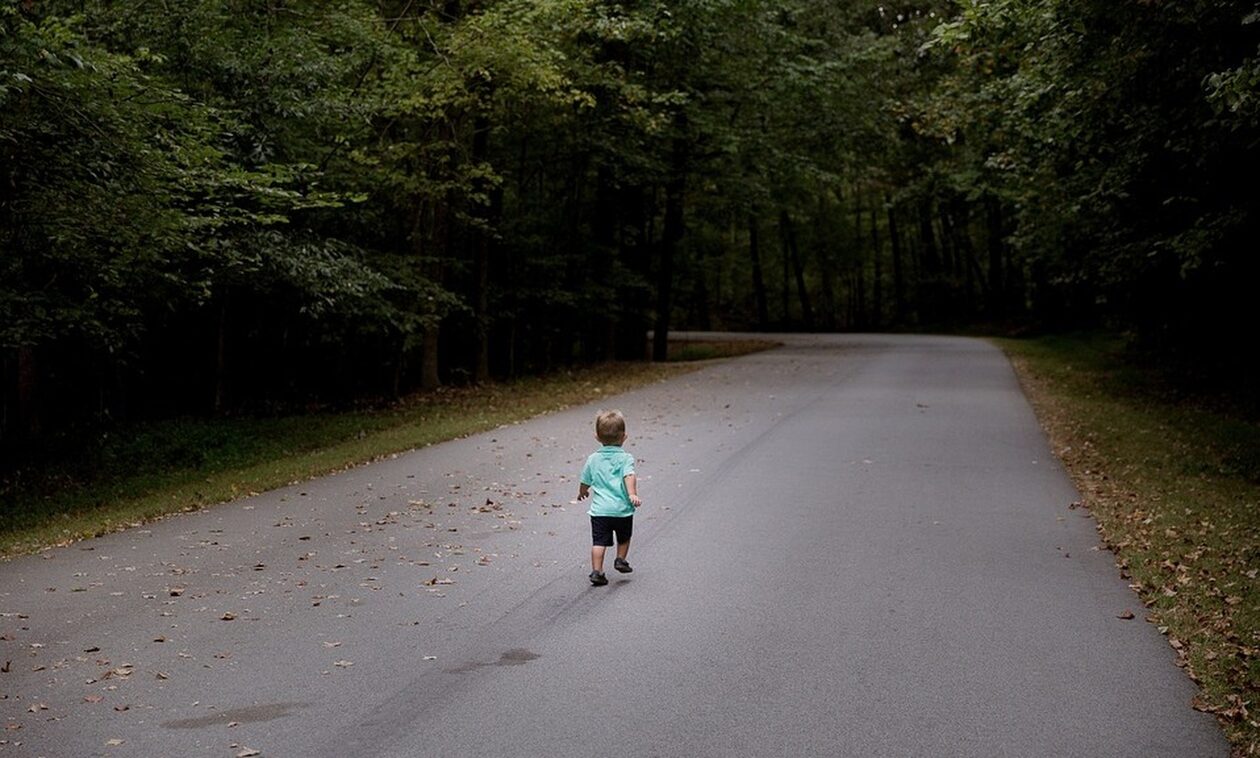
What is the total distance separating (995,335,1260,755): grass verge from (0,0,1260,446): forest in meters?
2.66

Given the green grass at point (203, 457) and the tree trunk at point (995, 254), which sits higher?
the tree trunk at point (995, 254)

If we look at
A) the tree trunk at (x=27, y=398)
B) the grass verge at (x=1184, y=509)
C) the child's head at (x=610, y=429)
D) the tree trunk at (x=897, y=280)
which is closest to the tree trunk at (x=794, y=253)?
the tree trunk at (x=897, y=280)

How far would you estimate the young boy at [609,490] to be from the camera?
752 centimetres

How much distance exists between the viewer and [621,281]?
1099 inches

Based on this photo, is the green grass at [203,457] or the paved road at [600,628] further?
the green grass at [203,457]

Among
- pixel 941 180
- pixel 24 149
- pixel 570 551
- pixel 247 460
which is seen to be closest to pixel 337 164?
pixel 247 460

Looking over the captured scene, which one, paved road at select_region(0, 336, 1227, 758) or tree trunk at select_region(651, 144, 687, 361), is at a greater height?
tree trunk at select_region(651, 144, 687, 361)

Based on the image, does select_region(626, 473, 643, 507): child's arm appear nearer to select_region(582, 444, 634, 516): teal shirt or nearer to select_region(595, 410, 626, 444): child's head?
select_region(582, 444, 634, 516): teal shirt

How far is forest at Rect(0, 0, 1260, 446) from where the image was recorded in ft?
37.4

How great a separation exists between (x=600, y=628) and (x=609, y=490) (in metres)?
1.37

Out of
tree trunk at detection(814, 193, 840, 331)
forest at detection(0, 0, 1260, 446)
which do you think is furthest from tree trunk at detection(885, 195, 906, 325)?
forest at detection(0, 0, 1260, 446)

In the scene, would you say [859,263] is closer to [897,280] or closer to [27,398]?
[897,280]

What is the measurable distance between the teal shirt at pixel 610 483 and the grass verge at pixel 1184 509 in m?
3.62

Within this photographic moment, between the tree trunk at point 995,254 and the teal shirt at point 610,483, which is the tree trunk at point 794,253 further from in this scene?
the teal shirt at point 610,483
